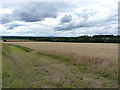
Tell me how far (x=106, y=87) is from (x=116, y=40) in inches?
3134

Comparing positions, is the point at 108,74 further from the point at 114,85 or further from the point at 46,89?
the point at 46,89

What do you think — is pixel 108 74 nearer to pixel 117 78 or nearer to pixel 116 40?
pixel 117 78

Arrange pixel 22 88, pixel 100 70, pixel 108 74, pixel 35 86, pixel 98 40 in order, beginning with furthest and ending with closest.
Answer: pixel 98 40 < pixel 100 70 < pixel 108 74 < pixel 35 86 < pixel 22 88

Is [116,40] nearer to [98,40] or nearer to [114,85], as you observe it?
[98,40]

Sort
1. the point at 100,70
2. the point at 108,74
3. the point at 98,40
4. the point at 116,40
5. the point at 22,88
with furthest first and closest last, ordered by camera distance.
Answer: the point at 98,40, the point at 116,40, the point at 100,70, the point at 108,74, the point at 22,88

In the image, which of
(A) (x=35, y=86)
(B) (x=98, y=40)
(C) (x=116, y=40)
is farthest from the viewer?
(B) (x=98, y=40)

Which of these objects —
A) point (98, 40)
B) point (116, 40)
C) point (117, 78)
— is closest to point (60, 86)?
point (117, 78)

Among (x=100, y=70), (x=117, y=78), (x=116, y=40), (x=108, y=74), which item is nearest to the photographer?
(x=117, y=78)

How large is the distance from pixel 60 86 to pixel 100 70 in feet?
14.8

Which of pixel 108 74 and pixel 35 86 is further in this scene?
pixel 108 74

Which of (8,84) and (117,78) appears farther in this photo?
(117,78)

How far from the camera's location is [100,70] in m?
10.7

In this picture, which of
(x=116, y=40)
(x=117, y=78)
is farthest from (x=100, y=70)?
(x=116, y=40)

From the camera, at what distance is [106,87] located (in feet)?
23.8
